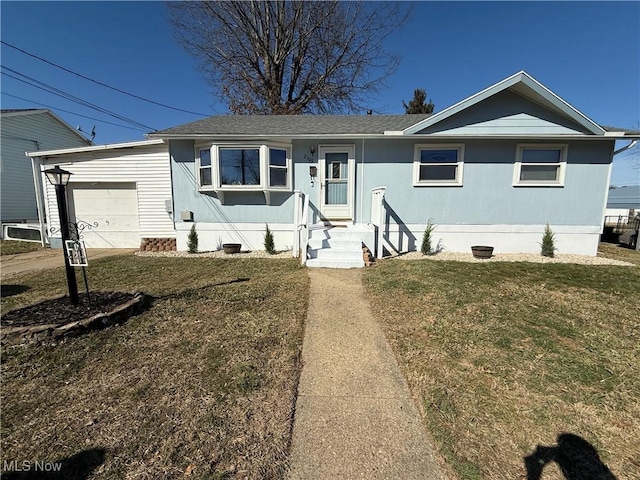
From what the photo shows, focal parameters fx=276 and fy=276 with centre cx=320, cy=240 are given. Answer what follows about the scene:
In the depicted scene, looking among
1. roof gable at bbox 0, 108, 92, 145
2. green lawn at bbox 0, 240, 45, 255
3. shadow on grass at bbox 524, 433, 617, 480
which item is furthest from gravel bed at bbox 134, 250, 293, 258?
roof gable at bbox 0, 108, 92, 145

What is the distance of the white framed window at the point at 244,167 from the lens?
7930 mm

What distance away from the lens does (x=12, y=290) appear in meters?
4.98

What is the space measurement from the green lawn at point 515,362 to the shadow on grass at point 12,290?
6.17 meters

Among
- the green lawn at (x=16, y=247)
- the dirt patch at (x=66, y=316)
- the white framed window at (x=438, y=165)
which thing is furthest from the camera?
the green lawn at (x=16, y=247)

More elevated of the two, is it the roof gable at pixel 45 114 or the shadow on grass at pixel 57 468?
the roof gable at pixel 45 114

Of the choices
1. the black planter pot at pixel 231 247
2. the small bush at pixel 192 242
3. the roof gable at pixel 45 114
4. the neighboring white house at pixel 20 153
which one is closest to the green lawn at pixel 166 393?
the black planter pot at pixel 231 247

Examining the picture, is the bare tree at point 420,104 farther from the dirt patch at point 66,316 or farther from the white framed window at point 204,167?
the dirt patch at point 66,316

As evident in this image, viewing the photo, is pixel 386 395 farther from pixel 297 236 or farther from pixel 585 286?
pixel 297 236

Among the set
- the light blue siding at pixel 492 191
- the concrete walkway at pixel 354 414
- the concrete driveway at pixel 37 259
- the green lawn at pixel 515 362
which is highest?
the light blue siding at pixel 492 191

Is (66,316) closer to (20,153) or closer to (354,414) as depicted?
(354,414)

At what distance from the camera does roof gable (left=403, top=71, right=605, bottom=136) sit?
7.16m

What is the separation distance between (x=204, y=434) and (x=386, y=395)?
1445 mm

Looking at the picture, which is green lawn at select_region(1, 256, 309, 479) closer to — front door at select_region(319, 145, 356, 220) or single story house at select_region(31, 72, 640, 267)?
single story house at select_region(31, 72, 640, 267)

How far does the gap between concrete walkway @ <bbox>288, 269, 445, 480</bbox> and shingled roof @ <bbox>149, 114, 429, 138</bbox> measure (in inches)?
241
